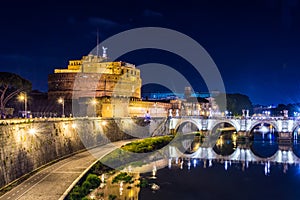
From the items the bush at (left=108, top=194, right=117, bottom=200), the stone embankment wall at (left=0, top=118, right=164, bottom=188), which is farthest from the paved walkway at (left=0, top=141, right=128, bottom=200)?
the bush at (left=108, top=194, right=117, bottom=200)

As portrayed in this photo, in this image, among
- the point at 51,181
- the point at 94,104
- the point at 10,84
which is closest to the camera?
the point at 51,181

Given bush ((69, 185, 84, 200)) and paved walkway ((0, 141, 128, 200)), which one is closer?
paved walkway ((0, 141, 128, 200))

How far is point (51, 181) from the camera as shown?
57.5ft

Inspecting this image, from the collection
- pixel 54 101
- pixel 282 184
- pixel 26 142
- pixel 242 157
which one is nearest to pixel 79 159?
pixel 26 142

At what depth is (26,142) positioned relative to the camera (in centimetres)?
1938

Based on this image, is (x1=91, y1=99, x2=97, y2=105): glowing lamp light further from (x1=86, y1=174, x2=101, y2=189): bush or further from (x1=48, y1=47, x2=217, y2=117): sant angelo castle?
(x1=86, y1=174, x2=101, y2=189): bush

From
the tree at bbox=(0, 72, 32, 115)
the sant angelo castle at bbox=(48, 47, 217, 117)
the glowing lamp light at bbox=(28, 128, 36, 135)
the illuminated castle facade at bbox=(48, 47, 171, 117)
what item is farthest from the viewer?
the sant angelo castle at bbox=(48, 47, 217, 117)

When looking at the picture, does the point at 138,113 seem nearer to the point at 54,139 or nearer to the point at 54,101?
the point at 54,101

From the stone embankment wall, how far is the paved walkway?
709mm

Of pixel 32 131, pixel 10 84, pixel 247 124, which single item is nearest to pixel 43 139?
pixel 32 131

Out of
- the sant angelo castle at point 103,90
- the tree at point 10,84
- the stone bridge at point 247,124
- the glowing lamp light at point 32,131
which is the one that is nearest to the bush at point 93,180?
the glowing lamp light at point 32,131

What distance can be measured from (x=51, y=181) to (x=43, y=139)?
5.19m

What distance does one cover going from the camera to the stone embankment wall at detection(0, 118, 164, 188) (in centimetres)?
1689

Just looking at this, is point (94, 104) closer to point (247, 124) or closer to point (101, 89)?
point (101, 89)
